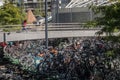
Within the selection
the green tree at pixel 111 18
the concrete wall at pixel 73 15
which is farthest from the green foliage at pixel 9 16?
the green tree at pixel 111 18

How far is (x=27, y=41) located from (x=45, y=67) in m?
11.2

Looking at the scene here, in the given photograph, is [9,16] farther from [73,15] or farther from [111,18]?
[111,18]

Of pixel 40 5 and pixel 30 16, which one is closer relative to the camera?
pixel 30 16

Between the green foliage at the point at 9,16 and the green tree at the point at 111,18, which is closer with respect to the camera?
the green tree at the point at 111,18

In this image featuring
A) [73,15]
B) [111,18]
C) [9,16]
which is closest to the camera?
[111,18]

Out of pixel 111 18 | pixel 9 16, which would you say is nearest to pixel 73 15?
pixel 9 16

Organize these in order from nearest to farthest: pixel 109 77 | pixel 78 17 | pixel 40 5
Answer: pixel 109 77
pixel 78 17
pixel 40 5

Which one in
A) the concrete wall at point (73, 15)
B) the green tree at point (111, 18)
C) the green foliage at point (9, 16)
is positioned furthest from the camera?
the green foliage at point (9, 16)

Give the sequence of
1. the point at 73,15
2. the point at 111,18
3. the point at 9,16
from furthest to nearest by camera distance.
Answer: the point at 9,16 < the point at 73,15 < the point at 111,18

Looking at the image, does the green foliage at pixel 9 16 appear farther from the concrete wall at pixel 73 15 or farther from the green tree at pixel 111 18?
the green tree at pixel 111 18

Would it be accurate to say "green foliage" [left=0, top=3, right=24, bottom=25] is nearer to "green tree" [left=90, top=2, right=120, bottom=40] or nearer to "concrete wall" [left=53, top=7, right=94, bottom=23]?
"concrete wall" [left=53, top=7, right=94, bottom=23]

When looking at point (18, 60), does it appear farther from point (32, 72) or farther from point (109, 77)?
point (109, 77)

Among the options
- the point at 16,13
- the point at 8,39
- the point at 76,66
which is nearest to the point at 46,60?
the point at 76,66

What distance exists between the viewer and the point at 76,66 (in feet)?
43.9
